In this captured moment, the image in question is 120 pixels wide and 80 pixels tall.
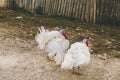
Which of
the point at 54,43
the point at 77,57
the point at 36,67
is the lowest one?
the point at 36,67

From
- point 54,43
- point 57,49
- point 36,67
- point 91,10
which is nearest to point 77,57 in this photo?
point 57,49

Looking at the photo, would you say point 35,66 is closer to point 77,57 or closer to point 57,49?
point 57,49

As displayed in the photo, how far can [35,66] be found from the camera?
8312 millimetres

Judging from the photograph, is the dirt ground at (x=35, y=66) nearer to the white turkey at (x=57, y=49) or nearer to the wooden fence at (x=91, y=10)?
the white turkey at (x=57, y=49)

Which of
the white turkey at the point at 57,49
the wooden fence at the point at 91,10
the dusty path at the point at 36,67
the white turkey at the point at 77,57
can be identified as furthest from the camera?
the wooden fence at the point at 91,10

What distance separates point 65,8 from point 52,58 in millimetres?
4635

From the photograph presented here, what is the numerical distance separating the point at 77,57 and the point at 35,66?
3.75ft

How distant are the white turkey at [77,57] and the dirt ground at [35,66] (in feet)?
1.50

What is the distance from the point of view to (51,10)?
1304 cm

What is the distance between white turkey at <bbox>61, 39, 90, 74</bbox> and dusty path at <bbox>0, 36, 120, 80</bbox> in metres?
0.46

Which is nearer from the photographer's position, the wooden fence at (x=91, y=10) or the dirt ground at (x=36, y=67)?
the dirt ground at (x=36, y=67)

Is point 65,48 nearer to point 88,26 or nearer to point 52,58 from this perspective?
point 52,58

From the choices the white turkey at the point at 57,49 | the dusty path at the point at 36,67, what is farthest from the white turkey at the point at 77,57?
the dusty path at the point at 36,67

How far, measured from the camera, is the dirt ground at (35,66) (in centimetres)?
788
